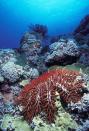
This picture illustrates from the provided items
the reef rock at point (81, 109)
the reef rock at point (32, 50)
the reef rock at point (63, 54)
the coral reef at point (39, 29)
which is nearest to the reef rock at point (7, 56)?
the reef rock at point (32, 50)

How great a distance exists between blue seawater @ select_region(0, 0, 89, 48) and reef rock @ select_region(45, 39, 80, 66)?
3426 centimetres

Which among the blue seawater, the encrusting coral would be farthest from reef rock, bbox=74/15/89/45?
the blue seawater

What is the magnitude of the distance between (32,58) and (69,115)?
4.27 meters

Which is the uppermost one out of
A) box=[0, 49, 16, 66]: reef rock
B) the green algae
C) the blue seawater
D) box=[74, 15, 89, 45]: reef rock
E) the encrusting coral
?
the blue seawater

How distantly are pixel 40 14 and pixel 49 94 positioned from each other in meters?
58.0

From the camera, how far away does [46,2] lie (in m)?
50.5

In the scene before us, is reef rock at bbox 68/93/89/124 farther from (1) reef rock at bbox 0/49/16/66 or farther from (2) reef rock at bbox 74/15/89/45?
(2) reef rock at bbox 74/15/89/45

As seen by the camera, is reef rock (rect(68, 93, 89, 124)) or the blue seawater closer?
reef rock (rect(68, 93, 89, 124))

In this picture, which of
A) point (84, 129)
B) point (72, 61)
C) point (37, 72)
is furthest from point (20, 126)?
point (72, 61)

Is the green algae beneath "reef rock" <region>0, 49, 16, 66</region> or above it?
beneath

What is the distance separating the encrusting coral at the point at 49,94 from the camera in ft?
17.0

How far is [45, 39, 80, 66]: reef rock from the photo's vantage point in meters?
8.01

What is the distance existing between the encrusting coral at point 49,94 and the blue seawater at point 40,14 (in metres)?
37.0

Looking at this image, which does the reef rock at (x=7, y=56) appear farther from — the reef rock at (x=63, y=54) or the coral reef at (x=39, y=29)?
the coral reef at (x=39, y=29)
